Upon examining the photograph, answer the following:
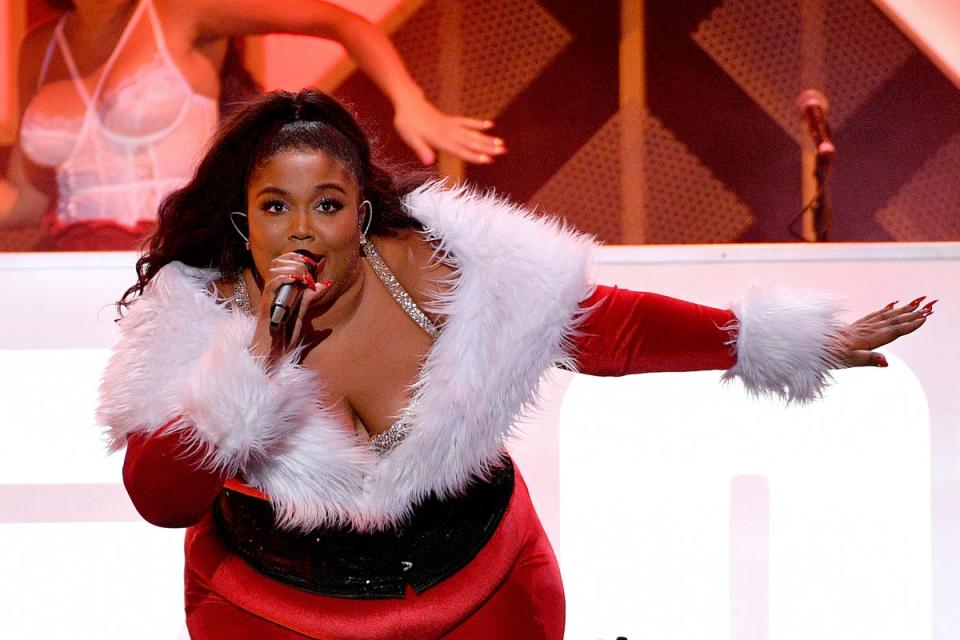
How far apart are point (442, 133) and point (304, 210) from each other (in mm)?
1107

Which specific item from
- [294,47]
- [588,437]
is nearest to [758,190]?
[588,437]

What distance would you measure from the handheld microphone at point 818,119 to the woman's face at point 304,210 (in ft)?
4.60

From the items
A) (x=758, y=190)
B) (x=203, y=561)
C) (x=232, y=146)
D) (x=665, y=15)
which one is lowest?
(x=203, y=561)

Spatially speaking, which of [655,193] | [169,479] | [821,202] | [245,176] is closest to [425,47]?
[655,193]

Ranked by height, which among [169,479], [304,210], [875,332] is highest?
[304,210]

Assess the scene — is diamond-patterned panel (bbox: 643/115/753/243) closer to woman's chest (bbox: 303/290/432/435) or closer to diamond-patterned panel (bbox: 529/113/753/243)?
diamond-patterned panel (bbox: 529/113/753/243)

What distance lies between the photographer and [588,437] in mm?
2236

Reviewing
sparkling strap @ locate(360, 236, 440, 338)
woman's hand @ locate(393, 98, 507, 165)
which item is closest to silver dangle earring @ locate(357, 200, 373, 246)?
sparkling strap @ locate(360, 236, 440, 338)

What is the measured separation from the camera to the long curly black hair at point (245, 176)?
145cm

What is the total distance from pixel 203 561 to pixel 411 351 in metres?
0.43

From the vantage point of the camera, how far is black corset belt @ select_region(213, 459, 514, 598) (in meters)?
1.46

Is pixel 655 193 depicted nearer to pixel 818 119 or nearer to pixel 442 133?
pixel 818 119

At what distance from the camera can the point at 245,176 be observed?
58.1 inches

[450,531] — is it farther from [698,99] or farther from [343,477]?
[698,99]
